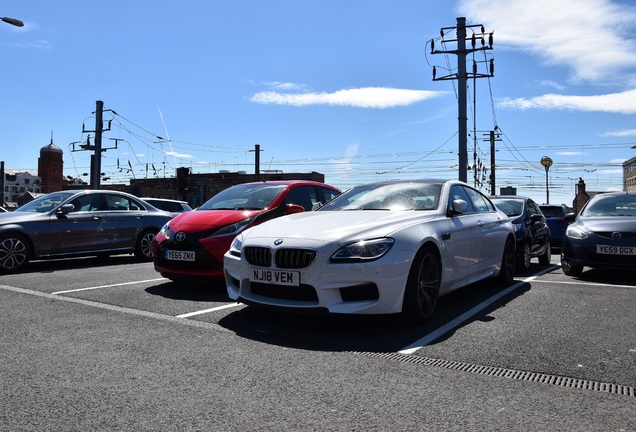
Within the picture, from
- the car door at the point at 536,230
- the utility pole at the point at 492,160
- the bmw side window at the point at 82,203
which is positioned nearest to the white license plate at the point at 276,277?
the bmw side window at the point at 82,203

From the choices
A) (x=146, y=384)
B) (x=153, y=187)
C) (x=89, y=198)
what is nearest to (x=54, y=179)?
(x=153, y=187)

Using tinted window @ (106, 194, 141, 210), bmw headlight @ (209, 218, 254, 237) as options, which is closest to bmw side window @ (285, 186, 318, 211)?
bmw headlight @ (209, 218, 254, 237)

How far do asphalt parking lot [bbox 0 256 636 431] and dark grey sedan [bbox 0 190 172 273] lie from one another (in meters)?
3.21

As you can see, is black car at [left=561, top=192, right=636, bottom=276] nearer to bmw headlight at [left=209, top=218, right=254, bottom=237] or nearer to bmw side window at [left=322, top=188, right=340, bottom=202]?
bmw side window at [left=322, top=188, right=340, bottom=202]

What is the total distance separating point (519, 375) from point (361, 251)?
1526 millimetres

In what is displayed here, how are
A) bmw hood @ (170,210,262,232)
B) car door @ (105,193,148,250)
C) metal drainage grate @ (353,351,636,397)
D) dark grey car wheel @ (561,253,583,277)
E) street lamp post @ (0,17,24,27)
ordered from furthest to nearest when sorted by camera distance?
1. street lamp post @ (0,17,24,27)
2. car door @ (105,193,148,250)
3. dark grey car wheel @ (561,253,583,277)
4. bmw hood @ (170,210,262,232)
5. metal drainage grate @ (353,351,636,397)

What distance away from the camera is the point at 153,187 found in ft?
297

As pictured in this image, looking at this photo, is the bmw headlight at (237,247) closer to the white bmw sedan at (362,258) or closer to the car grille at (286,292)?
the white bmw sedan at (362,258)

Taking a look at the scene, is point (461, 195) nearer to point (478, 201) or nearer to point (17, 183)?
point (478, 201)

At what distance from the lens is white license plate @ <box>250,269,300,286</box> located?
4.23 meters

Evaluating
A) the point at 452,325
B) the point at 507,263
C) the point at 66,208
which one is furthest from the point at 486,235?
the point at 66,208

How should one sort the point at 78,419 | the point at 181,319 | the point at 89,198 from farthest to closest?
the point at 89,198 < the point at 181,319 < the point at 78,419

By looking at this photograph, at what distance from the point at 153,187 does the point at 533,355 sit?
92.3m

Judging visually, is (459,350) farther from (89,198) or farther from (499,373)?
(89,198)
